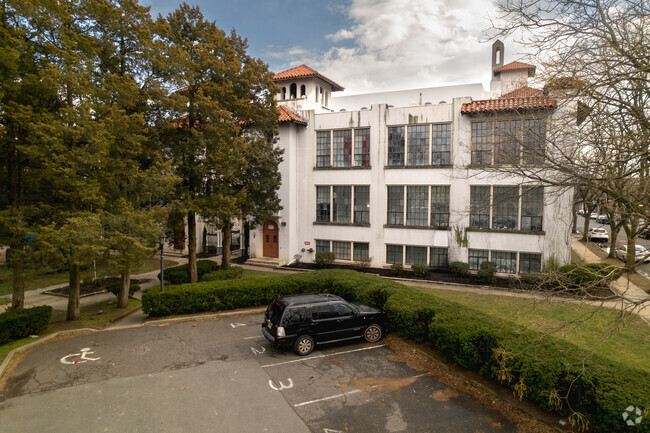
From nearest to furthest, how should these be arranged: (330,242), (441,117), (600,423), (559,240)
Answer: (600,423) → (559,240) → (441,117) → (330,242)

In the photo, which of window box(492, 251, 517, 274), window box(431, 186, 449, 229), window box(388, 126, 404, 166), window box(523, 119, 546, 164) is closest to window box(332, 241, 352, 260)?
window box(431, 186, 449, 229)

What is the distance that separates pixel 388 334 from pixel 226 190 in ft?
36.0

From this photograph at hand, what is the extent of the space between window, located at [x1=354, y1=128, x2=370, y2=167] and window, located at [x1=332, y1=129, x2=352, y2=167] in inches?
17.5

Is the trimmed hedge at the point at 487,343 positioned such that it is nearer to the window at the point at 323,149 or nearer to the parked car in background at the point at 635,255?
the parked car in background at the point at 635,255

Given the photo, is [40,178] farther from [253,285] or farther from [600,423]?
[600,423]

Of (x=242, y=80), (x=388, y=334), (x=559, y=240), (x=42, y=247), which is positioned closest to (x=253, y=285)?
(x=388, y=334)

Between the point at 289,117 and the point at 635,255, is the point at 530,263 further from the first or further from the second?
the point at 289,117

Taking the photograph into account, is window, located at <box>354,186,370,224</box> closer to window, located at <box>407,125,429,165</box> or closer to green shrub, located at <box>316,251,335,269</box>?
green shrub, located at <box>316,251,335,269</box>

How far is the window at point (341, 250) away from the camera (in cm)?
2719

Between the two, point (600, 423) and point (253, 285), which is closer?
point (600, 423)

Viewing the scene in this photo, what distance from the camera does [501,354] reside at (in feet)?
29.7

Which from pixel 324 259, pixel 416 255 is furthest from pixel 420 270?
pixel 324 259

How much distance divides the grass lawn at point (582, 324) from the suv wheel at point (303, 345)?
19.7 ft

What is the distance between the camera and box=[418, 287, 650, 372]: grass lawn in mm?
11577
